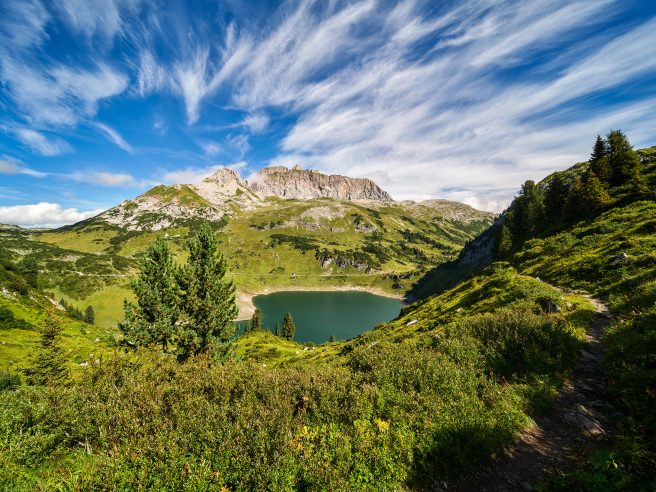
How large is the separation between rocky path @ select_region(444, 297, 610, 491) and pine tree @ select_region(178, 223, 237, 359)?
28852mm

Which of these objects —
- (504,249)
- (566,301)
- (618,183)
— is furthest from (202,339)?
(504,249)

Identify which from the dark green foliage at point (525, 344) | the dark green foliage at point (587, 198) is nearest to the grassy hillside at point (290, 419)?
the dark green foliage at point (525, 344)

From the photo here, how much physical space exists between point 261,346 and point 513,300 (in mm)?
85190


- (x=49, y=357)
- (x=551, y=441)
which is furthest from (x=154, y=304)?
(x=551, y=441)

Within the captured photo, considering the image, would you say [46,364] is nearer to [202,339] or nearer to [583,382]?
[202,339]

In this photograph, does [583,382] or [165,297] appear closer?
[583,382]

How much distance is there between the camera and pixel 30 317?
94.2 metres

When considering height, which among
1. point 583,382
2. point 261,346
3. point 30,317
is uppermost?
point 583,382

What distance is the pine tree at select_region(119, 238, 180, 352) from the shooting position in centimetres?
3142

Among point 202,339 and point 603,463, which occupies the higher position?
point 603,463

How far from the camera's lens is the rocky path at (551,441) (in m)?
10.2

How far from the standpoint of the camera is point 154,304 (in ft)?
108

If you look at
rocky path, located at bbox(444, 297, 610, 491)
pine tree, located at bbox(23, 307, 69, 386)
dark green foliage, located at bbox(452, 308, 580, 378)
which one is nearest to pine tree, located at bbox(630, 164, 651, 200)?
dark green foliage, located at bbox(452, 308, 580, 378)

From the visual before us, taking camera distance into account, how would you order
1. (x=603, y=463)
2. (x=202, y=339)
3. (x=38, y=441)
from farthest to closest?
(x=202, y=339) < (x=38, y=441) < (x=603, y=463)
